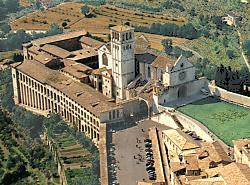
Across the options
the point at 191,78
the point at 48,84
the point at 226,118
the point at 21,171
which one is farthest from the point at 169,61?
the point at 21,171

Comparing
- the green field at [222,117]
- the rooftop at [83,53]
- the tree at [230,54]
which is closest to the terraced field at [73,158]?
the green field at [222,117]

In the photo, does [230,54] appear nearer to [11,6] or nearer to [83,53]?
[83,53]

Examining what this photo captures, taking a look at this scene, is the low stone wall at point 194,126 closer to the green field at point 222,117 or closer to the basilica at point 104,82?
the green field at point 222,117

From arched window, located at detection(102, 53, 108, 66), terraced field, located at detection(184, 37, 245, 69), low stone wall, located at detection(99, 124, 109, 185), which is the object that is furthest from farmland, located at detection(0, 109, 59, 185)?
terraced field, located at detection(184, 37, 245, 69)

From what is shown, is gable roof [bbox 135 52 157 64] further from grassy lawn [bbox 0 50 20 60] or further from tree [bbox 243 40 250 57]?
grassy lawn [bbox 0 50 20 60]

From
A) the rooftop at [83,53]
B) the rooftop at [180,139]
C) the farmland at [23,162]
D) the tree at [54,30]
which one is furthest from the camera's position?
the tree at [54,30]

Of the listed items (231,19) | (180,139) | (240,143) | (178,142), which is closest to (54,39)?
(180,139)

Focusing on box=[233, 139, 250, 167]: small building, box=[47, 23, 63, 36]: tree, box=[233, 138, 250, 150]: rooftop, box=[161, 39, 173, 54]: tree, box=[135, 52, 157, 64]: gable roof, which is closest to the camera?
box=[233, 139, 250, 167]: small building
